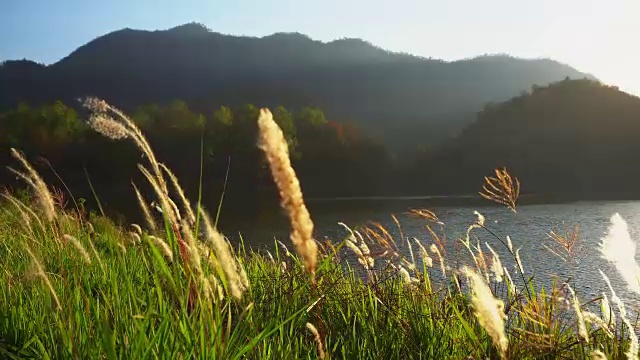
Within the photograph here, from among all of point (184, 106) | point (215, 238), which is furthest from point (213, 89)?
point (215, 238)

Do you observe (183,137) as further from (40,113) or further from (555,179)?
(555,179)

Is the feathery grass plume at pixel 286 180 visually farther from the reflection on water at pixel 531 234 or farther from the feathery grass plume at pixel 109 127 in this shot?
the reflection on water at pixel 531 234

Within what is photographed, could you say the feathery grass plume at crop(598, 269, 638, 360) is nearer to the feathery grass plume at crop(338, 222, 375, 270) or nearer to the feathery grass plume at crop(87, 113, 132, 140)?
the feathery grass plume at crop(338, 222, 375, 270)

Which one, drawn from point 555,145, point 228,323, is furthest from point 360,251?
point 555,145

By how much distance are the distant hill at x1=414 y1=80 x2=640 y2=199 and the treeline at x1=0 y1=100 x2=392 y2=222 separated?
36.9 feet

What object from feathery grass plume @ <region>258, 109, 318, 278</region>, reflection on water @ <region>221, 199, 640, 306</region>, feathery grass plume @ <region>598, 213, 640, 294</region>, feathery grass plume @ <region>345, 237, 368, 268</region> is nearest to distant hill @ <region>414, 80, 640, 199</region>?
reflection on water @ <region>221, 199, 640, 306</region>

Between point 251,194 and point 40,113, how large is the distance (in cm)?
3022

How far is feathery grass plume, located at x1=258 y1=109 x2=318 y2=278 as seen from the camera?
7.55 ft

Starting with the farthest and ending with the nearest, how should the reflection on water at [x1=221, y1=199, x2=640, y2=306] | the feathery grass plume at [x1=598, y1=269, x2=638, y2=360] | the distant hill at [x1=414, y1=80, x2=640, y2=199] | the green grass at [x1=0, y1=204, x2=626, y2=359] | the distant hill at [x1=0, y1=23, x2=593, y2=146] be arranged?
the distant hill at [x1=0, y1=23, x2=593, y2=146] < the distant hill at [x1=414, y1=80, x2=640, y2=199] < the reflection on water at [x1=221, y1=199, x2=640, y2=306] < the green grass at [x1=0, y1=204, x2=626, y2=359] < the feathery grass plume at [x1=598, y1=269, x2=638, y2=360]

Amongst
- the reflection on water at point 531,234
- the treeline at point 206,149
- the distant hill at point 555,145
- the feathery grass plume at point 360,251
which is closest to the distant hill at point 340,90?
the distant hill at point 555,145

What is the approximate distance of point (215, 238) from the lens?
2244mm

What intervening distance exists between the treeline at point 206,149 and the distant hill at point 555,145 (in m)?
11.3

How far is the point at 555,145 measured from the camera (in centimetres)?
9000

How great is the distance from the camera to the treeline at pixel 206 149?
71.9 m
